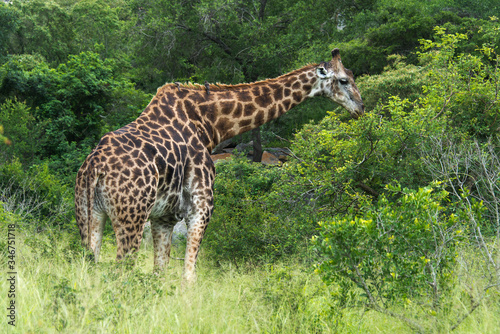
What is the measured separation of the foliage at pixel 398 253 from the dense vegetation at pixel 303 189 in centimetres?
2

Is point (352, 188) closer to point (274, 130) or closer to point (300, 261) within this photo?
point (300, 261)

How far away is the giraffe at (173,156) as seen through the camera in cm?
556

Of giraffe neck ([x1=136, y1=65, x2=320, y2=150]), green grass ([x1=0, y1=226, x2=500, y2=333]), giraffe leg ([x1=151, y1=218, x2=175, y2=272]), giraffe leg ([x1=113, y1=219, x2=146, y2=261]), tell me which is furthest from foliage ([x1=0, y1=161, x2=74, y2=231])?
giraffe leg ([x1=113, y1=219, x2=146, y2=261])

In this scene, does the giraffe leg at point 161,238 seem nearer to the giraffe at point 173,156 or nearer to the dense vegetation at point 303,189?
the giraffe at point 173,156

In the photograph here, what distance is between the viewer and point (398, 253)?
4.98 meters

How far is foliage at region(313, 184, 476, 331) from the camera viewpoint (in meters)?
4.82

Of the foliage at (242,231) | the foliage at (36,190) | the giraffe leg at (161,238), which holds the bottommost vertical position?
the foliage at (36,190)

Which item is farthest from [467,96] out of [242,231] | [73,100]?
[73,100]

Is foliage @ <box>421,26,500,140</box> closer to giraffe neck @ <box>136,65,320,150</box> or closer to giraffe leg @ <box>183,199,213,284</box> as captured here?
giraffe neck @ <box>136,65,320,150</box>

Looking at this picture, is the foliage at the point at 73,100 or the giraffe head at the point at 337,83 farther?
the foliage at the point at 73,100

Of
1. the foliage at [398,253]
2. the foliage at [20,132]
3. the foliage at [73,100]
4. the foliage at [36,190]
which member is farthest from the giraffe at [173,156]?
the foliage at [73,100]

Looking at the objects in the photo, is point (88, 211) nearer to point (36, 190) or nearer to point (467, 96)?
point (467, 96)

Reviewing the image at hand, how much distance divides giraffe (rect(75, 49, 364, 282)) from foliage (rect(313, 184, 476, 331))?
6.85 ft

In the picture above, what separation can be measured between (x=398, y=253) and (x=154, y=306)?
2403 millimetres
